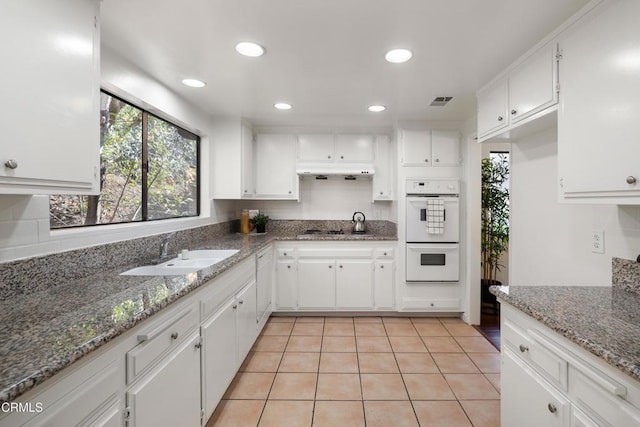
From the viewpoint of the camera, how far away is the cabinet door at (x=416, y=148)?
3.29 metres

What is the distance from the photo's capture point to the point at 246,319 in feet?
7.63

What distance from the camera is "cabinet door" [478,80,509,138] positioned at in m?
2.02

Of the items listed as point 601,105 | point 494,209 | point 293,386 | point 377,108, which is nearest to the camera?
point 601,105

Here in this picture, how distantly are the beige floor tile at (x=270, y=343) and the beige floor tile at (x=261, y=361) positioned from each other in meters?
0.07

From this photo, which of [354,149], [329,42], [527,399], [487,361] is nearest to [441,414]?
[527,399]

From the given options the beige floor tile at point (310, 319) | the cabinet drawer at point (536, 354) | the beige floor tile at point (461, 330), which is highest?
the cabinet drawer at point (536, 354)

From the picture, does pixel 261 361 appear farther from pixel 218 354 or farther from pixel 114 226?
pixel 114 226

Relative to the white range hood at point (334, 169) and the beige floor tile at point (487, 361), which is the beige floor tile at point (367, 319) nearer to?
the beige floor tile at point (487, 361)

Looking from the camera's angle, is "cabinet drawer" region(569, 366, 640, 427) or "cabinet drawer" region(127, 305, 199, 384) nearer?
"cabinet drawer" region(569, 366, 640, 427)

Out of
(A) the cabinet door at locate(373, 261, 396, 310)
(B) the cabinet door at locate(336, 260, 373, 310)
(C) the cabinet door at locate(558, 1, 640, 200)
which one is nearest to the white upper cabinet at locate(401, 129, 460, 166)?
(A) the cabinet door at locate(373, 261, 396, 310)

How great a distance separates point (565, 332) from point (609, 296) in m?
0.60

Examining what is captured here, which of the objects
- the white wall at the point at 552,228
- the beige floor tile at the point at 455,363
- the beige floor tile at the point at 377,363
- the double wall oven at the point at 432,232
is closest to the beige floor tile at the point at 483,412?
the beige floor tile at the point at 455,363

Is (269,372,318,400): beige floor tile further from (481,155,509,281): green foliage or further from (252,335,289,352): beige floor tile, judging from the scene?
(481,155,509,281): green foliage

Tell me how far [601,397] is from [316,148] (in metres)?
3.22
